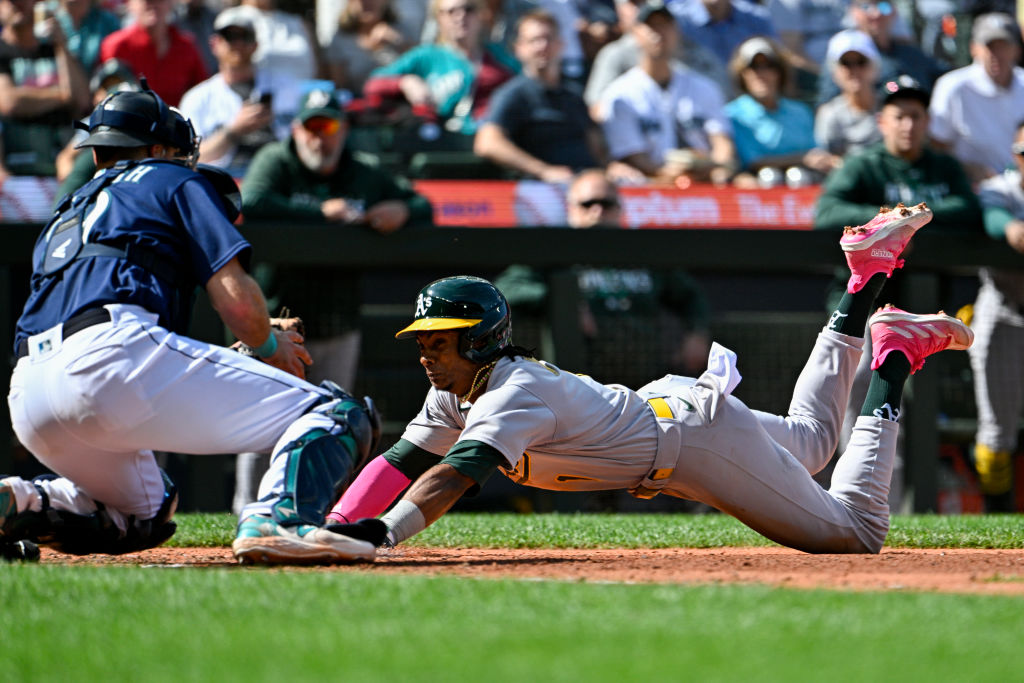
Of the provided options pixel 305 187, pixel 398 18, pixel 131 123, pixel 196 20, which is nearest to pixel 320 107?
pixel 305 187

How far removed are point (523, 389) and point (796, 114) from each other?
273 inches

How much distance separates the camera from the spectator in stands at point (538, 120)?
30.8ft

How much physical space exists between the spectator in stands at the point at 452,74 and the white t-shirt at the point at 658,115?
88cm

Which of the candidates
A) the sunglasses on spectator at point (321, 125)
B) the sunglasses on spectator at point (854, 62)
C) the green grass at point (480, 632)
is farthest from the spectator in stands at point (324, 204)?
the green grass at point (480, 632)

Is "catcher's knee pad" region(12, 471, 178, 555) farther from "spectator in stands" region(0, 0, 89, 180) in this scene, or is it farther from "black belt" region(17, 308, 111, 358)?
"spectator in stands" region(0, 0, 89, 180)

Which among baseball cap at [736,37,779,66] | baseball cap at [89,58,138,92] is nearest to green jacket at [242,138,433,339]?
baseball cap at [89,58,138,92]

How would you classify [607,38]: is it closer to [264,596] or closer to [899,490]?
[899,490]

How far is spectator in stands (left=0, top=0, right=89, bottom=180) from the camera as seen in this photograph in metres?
9.19

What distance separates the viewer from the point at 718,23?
11.5m

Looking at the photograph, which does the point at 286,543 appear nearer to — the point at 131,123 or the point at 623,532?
the point at 131,123

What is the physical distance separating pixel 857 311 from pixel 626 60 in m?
5.70

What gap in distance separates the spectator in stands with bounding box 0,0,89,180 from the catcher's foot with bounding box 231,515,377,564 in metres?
5.80

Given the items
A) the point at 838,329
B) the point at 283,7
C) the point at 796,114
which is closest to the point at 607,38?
the point at 796,114

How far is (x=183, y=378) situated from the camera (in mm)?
4047
